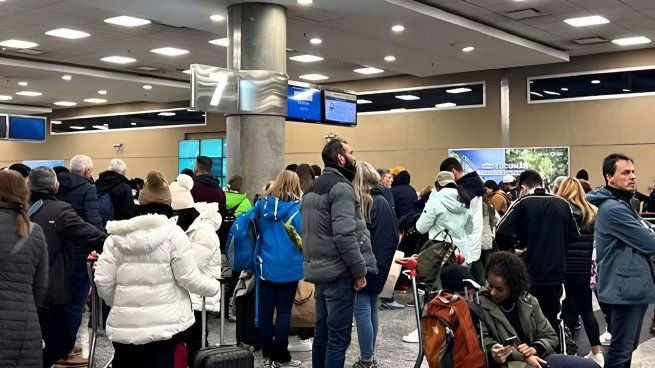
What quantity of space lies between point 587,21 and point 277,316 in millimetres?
8688

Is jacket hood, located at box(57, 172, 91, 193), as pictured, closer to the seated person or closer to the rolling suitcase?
the rolling suitcase

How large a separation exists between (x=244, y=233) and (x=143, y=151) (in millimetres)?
17729

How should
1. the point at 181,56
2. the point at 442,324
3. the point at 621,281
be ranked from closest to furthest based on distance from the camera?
the point at 442,324 < the point at 621,281 < the point at 181,56

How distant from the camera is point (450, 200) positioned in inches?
251

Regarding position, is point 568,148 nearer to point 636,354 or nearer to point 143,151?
point 636,354

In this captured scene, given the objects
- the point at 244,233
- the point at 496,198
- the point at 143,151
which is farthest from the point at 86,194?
the point at 143,151

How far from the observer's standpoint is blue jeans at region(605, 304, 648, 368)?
14.8 feet

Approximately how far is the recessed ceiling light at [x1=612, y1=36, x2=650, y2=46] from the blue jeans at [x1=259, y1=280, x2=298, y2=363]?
33.7ft

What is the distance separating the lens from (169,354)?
3791 millimetres

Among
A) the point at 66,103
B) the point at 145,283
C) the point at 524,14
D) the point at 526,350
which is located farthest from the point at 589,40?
the point at 66,103

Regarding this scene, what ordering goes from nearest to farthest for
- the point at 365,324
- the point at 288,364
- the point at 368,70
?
the point at 365,324 → the point at 288,364 → the point at 368,70

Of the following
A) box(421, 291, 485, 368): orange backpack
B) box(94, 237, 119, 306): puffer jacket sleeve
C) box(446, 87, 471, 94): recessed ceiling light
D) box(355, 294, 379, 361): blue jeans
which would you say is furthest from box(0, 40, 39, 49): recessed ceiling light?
box(421, 291, 485, 368): orange backpack

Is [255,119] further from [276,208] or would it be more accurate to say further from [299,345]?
[276,208]

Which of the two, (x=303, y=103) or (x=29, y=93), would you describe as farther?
(x=29, y=93)
